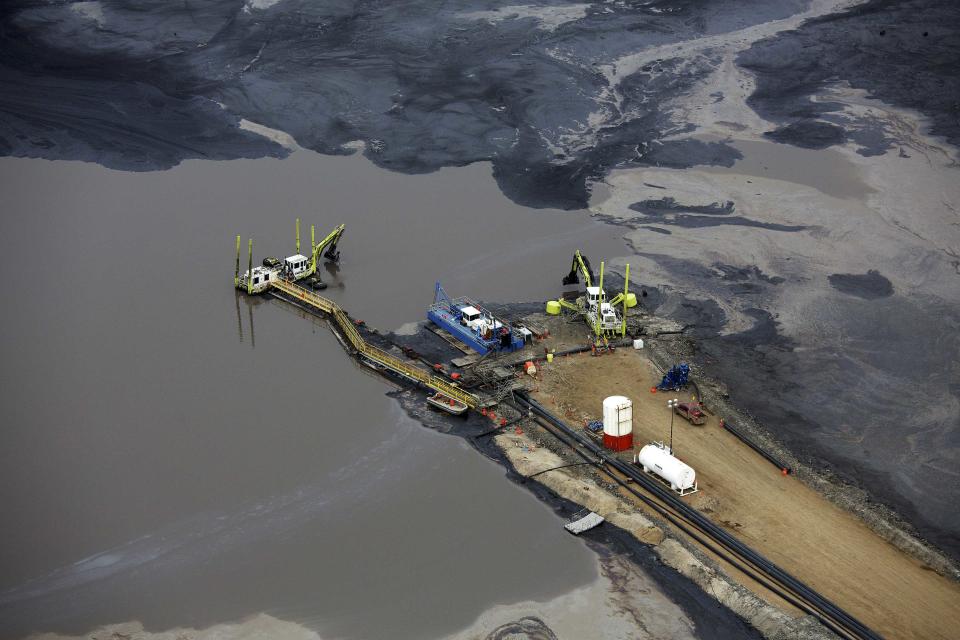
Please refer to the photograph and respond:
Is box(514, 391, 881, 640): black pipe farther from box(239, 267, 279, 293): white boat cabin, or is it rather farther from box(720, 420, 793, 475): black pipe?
box(239, 267, 279, 293): white boat cabin

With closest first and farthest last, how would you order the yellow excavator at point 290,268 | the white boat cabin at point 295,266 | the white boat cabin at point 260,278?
the white boat cabin at point 260,278, the yellow excavator at point 290,268, the white boat cabin at point 295,266

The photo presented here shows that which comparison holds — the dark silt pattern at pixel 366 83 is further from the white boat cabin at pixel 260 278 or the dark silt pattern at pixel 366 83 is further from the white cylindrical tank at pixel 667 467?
the white cylindrical tank at pixel 667 467

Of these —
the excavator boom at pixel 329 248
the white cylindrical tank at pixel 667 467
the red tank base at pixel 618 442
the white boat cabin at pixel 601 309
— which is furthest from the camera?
the excavator boom at pixel 329 248

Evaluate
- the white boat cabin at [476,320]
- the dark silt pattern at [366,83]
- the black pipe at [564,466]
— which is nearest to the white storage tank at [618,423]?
the black pipe at [564,466]

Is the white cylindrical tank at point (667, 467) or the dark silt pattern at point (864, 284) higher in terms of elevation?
the white cylindrical tank at point (667, 467)

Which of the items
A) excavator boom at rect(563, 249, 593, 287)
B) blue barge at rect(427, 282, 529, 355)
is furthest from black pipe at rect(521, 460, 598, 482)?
excavator boom at rect(563, 249, 593, 287)

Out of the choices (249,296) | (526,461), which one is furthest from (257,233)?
(526,461)

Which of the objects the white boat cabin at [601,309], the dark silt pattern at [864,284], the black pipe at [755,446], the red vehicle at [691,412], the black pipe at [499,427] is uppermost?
the white boat cabin at [601,309]
